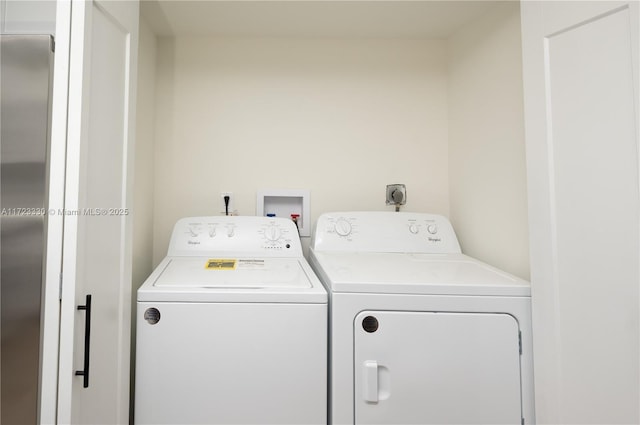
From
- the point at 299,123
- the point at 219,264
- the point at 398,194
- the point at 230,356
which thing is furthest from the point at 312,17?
the point at 230,356

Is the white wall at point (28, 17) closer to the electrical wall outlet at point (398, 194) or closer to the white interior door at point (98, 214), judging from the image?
the white interior door at point (98, 214)

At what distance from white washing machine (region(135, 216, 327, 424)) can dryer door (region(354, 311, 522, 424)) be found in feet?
0.52

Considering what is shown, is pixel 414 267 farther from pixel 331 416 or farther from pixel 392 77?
pixel 392 77

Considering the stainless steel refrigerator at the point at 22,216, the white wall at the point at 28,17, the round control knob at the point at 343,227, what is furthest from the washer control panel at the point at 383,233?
the white wall at the point at 28,17

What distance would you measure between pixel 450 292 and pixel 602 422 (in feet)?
1.69

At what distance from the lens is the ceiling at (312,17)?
1478 mm

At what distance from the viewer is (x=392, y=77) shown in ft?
5.97

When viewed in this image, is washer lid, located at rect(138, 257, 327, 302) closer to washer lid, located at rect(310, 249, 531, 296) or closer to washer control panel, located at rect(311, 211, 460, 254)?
washer lid, located at rect(310, 249, 531, 296)

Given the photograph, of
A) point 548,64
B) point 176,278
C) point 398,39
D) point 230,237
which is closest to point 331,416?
point 176,278

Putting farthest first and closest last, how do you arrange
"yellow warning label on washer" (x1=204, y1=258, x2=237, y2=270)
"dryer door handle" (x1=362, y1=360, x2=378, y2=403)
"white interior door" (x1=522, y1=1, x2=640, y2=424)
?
"yellow warning label on washer" (x1=204, y1=258, x2=237, y2=270)
"dryer door handle" (x1=362, y1=360, x2=378, y2=403)
"white interior door" (x1=522, y1=1, x2=640, y2=424)

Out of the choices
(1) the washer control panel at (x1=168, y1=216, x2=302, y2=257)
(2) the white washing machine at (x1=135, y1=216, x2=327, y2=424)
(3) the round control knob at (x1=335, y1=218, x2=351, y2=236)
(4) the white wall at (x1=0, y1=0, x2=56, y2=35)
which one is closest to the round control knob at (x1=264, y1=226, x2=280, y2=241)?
(1) the washer control panel at (x1=168, y1=216, x2=302, y2=257)

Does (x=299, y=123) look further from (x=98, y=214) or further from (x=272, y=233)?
(x=98, y=214)

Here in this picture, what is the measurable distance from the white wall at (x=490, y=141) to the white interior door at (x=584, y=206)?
329 millimetres

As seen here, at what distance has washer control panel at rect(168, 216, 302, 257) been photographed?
146 cm
